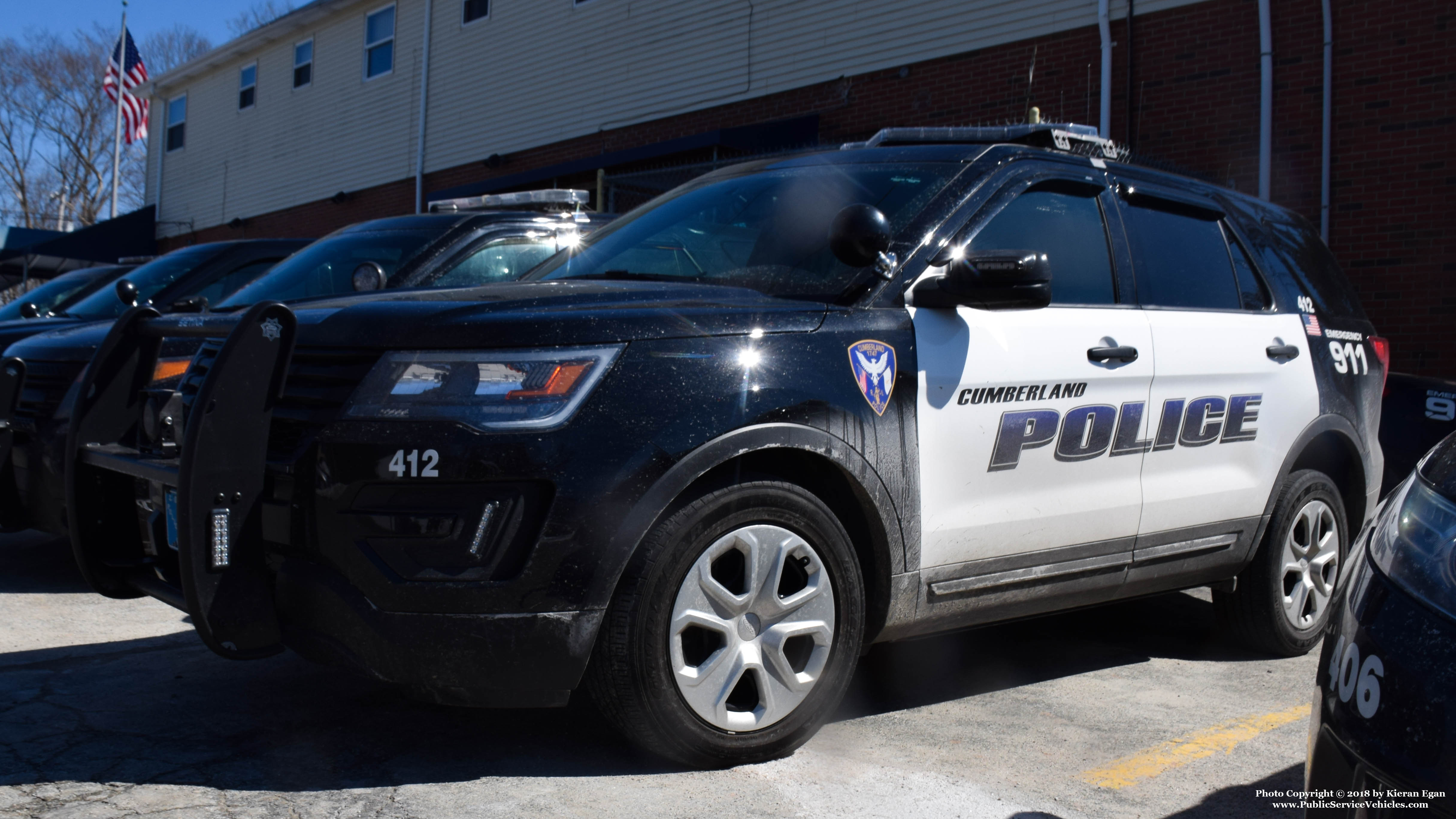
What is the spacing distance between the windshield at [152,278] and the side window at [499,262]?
2.56m

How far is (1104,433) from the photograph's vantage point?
402 cm

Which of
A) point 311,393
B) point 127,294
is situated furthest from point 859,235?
point 127,294

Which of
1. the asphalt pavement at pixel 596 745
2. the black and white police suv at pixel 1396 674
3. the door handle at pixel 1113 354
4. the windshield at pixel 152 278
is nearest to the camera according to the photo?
the black and white police suv at pixel 1396 674

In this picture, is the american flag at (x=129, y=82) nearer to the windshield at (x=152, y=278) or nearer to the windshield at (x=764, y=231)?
the windshield at (x=152, y=278)

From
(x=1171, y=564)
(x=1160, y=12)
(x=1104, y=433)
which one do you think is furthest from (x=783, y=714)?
(x=1160, y=12)

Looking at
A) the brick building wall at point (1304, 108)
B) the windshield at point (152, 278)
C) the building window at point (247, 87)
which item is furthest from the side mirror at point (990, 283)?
the building window at point (247, 87)

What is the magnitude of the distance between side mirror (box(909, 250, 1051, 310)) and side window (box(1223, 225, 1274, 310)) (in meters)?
1.50

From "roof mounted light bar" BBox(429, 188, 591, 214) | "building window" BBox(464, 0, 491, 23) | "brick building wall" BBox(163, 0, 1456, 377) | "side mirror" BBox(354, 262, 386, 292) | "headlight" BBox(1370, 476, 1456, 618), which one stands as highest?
"building window" BBox(464, 0, 491, 23)

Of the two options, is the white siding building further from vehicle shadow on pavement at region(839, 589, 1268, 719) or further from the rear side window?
vehicle shadow on pavement at region(839, 589, 1268, 719)

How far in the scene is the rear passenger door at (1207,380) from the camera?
4250mm

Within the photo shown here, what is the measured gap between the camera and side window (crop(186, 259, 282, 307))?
798 centimetres

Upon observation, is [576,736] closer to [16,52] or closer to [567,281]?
[567,281]

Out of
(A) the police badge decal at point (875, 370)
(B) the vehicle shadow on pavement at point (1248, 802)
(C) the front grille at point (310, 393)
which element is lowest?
(B) the vehicle shadow on pavement at point (1248, 802)

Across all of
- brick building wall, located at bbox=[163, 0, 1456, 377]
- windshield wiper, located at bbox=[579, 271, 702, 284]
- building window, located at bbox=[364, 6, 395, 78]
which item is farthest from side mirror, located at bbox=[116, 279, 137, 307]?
building window, located at bbox=[364, 6, 395, 78]
